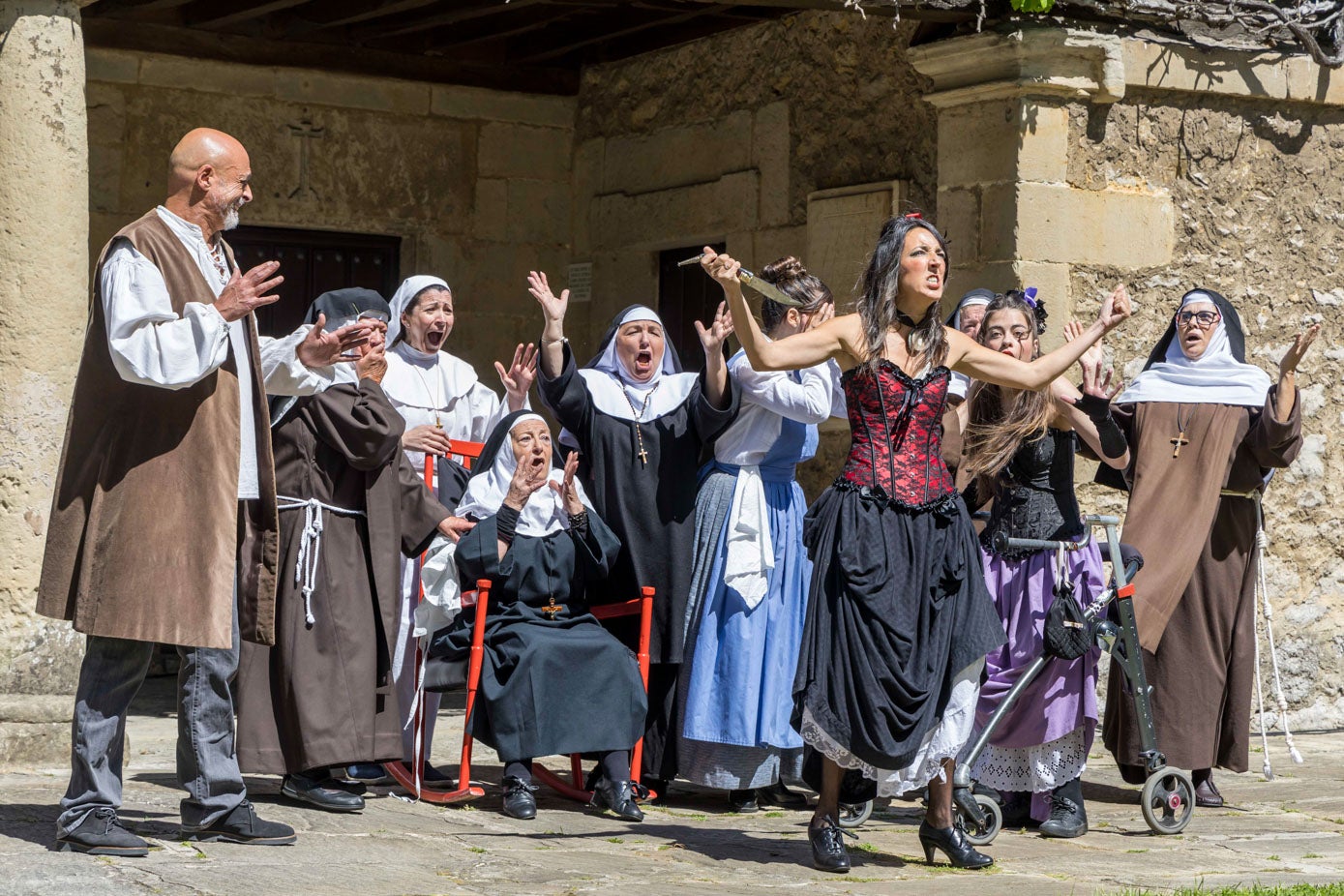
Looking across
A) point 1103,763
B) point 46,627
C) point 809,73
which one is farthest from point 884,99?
point 46,627

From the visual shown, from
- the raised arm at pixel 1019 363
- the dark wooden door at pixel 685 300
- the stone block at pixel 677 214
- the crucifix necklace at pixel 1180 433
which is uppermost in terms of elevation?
the stone block at pixel 677 214

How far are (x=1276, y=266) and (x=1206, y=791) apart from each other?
8.37ft

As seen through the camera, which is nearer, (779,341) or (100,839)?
(100,839)

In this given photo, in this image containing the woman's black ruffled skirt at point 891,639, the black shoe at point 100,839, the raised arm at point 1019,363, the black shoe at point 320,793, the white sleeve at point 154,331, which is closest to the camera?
the white sleeve at point 154,331

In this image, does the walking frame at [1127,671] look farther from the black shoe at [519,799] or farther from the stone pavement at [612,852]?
the black shoe at [519,799]

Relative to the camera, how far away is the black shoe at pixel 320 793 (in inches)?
214

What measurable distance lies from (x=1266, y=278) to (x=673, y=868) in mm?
4299

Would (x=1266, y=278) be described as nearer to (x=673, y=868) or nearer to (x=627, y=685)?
(x=627, y=685)

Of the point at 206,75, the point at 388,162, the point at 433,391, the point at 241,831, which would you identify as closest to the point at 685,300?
the point at 388,162

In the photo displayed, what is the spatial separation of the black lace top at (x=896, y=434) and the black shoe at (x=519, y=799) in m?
1.47

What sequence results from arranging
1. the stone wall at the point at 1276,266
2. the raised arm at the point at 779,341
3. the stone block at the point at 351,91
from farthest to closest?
the stone block at the point at 351,91 < the stone wall at the point at 1276,266 < the raised arm at the point at 779,341

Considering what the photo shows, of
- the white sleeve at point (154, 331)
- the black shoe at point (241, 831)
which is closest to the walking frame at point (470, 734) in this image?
the black shoe at point (241, 831)

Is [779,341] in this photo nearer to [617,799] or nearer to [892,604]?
[892,604]

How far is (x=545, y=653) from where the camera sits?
5.69 m
